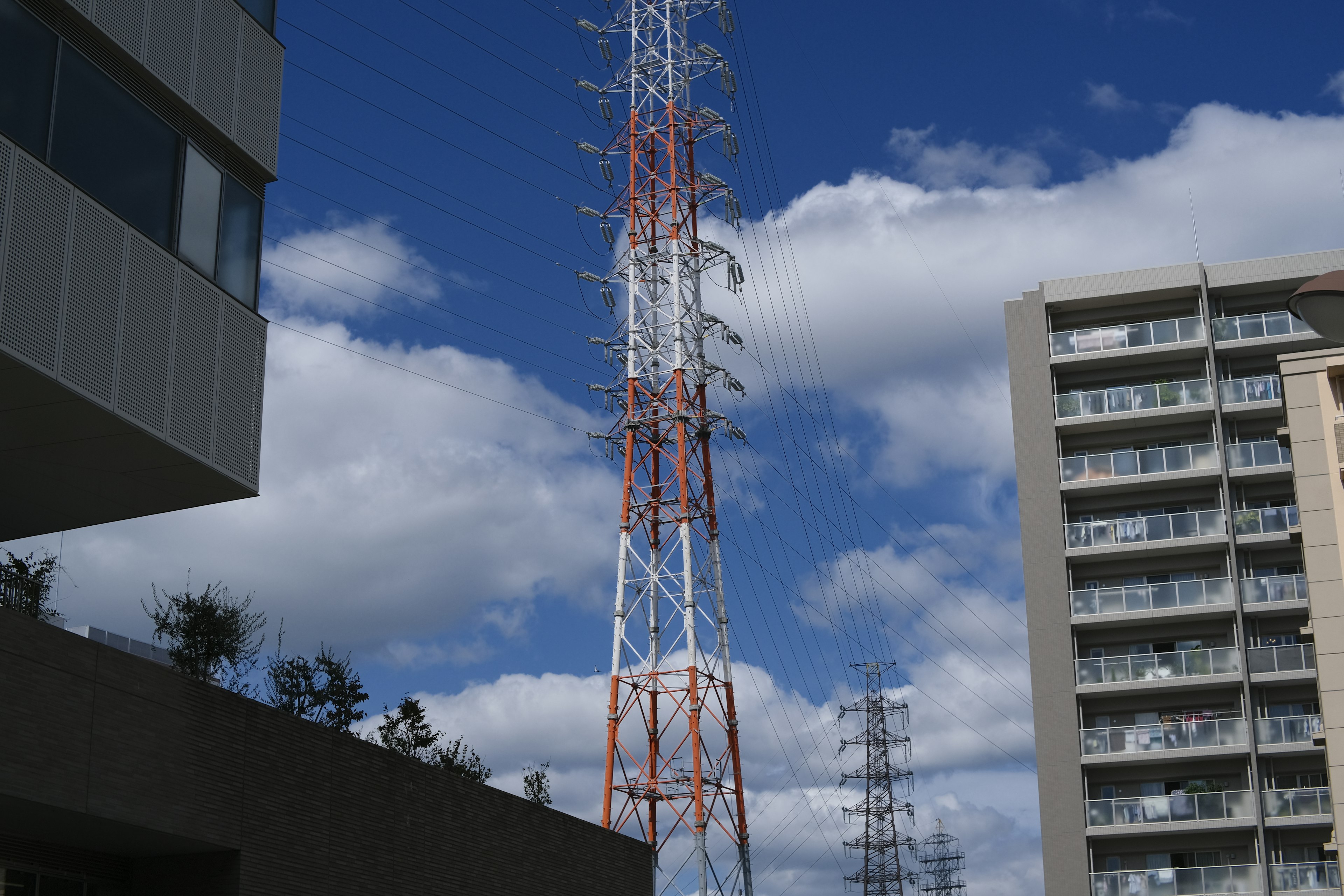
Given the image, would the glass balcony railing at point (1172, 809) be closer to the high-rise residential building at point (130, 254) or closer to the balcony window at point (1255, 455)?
the balcony window at point (1255, 455)

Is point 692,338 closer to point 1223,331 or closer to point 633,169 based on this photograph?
point 633,169

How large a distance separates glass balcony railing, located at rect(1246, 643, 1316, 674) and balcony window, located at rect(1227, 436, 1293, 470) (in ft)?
22.1

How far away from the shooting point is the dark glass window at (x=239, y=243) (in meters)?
20.5

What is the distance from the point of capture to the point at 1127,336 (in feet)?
184

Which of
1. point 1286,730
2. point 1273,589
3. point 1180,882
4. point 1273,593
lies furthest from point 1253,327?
point 1180,882

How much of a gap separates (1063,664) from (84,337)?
138ft

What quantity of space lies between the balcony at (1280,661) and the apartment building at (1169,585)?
0.21ft

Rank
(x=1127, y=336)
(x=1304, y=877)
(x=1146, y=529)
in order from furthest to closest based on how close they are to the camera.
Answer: (x=1127, y=336), (x=1146, y=529), (x=1304, y=877)

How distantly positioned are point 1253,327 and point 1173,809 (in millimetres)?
18303

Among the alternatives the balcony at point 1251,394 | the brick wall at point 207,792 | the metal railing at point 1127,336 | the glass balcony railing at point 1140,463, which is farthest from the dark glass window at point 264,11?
the balcony at point 1251,394

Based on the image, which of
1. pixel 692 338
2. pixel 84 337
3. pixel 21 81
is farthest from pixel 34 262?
pixel 692 338

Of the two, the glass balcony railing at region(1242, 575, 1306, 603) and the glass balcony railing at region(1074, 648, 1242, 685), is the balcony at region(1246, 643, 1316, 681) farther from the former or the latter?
the glass balcony railing at region(1242, 575, 1306, 603)

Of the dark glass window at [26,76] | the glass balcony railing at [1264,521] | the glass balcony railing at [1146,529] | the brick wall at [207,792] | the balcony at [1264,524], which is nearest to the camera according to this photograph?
the brick wall at [207,792]

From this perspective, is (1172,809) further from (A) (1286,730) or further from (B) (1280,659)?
(B) (1280,659)
